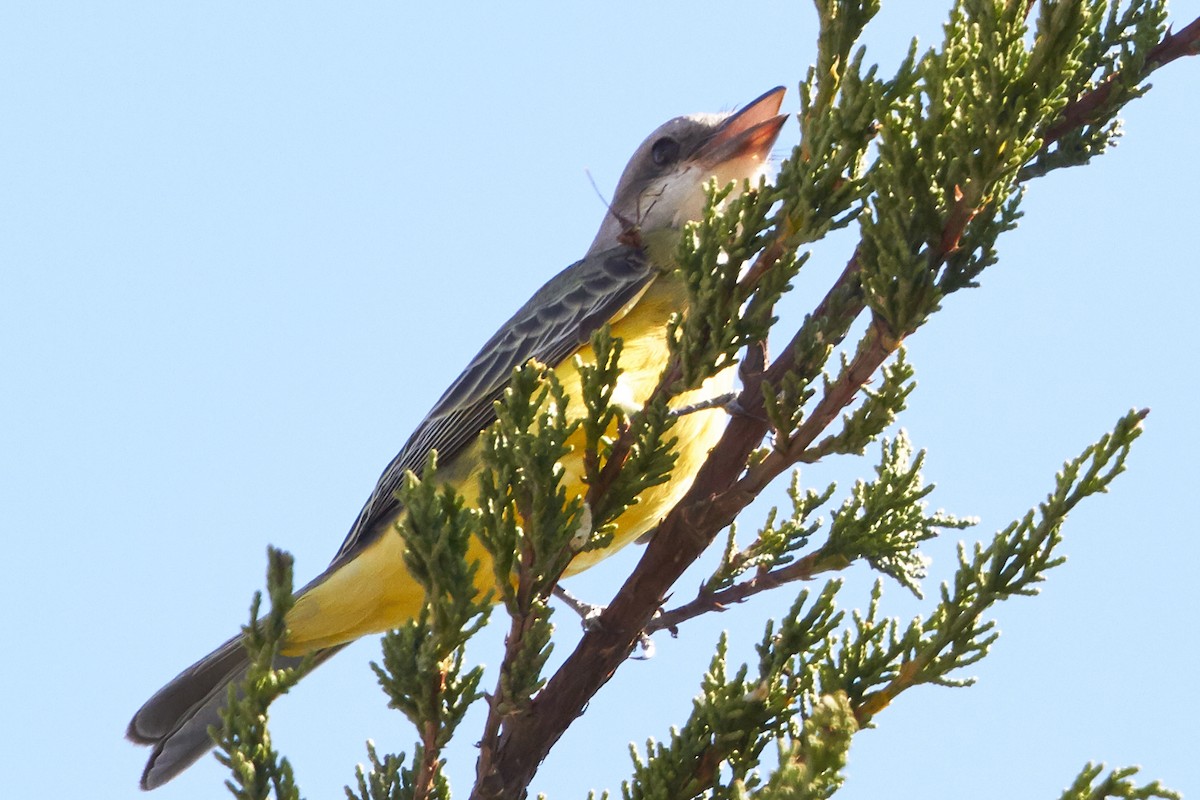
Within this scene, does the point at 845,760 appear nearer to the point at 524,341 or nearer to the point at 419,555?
the point at 419,555

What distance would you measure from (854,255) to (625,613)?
3.63 feet

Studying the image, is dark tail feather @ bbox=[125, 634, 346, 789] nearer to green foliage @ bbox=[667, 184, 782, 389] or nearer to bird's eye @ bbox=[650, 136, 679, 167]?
green foliage @ bbox=[667, 184, 782, 389]

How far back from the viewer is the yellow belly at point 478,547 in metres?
4.59

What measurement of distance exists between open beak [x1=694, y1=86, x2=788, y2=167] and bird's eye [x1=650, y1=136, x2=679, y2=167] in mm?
429

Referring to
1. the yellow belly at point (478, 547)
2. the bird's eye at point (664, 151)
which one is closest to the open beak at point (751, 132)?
the bird's eye at point (664, 151)

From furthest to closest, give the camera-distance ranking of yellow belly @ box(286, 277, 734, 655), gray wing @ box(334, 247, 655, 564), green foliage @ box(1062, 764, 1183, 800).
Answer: gray wing @ box(334, 247, 655, 564) < yellow belly @ box(286, 277, 734, 655) < green foliage @ box(1062, 764, 1183, 800)

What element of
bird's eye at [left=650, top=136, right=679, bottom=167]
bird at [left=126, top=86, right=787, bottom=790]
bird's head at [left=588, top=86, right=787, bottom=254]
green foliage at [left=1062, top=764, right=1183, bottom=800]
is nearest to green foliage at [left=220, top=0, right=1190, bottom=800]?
green foliage at [left=1062, top=764, right=1183, bottom=800]

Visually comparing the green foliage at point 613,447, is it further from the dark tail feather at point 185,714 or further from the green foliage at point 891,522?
the dark tail feather at point 185,714

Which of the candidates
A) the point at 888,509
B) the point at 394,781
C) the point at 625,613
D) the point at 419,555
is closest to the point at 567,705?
the point at 625,613

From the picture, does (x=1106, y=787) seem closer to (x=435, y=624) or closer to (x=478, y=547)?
(x=435, y=624)

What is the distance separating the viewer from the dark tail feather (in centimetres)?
464

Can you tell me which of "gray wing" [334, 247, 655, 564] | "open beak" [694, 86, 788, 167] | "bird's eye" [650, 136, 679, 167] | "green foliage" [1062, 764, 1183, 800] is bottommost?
"green foliage" [1062, 764, 1183, 800]

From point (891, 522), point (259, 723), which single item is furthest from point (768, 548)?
point (259, 723)

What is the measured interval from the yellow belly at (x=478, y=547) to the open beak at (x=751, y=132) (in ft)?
3.57
